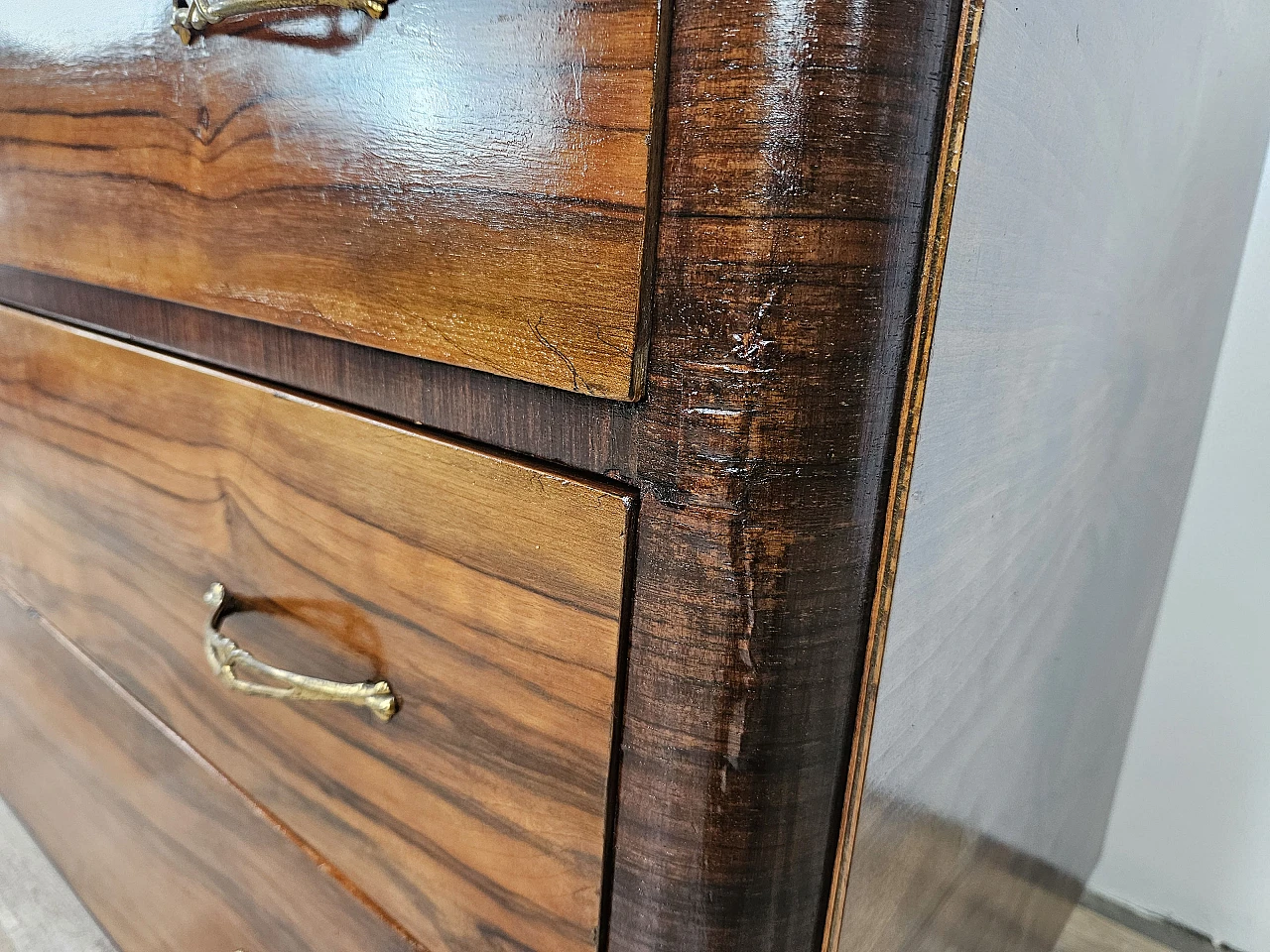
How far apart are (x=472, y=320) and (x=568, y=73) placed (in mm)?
72

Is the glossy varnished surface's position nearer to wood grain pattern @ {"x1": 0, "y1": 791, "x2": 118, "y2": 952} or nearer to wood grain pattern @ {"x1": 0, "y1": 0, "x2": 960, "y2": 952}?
wood grain pattern @ {"x1": 0, "y1": 0, "x2": 960, "y2": 952}

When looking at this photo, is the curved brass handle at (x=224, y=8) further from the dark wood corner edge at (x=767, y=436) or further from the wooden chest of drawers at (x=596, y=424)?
the dark wood corner edge at (x=767, y=436)

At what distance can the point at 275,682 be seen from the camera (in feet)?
1.25

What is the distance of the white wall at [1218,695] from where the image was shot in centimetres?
65

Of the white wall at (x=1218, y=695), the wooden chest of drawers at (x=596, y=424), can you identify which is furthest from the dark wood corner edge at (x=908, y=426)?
the white wall at (x=1218, y=695)

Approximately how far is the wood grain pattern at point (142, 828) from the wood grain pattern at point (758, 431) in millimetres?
155

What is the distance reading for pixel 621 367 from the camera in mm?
229

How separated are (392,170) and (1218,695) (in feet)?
2.36

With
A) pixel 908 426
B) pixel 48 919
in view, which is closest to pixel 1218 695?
pixel 908 426

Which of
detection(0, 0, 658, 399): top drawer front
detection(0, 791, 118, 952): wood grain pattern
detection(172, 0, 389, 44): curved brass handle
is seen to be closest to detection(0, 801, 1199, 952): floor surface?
detection(0, 791, 118, 952): wood grain pattern

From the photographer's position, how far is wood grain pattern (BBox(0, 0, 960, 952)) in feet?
0.67

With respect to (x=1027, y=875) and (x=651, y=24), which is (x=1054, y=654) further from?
(x=651, y=24)

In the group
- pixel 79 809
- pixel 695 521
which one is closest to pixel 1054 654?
pixel 695 521

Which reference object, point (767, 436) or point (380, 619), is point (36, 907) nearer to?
point (380, 619)
